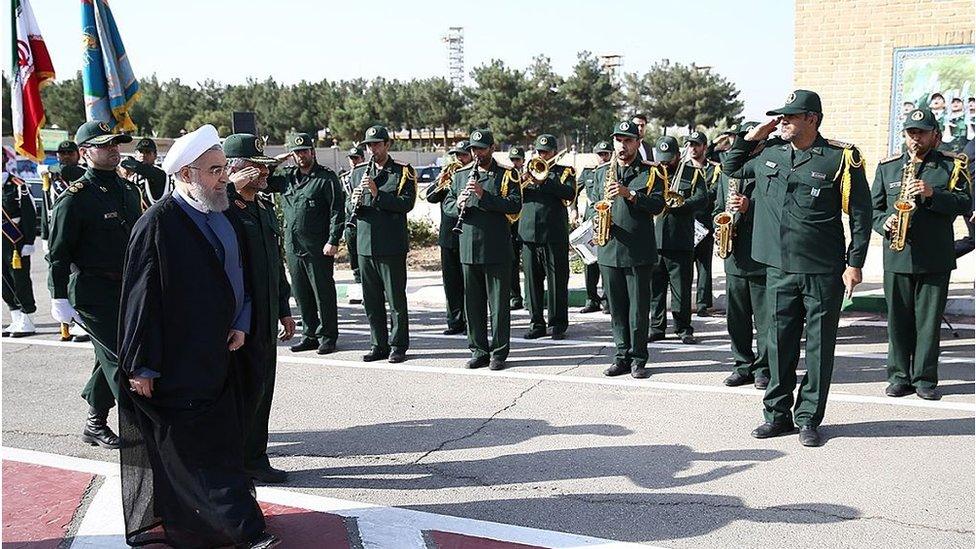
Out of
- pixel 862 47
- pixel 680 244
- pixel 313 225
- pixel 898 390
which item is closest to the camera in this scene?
pixel 898 390

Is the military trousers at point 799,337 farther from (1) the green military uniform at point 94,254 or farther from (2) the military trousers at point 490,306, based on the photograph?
(1) the green military uniform at point 94,254

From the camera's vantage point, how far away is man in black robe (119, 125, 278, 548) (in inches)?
156

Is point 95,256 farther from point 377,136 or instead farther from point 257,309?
point 377,136

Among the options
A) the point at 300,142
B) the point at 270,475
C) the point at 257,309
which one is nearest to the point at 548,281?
the point at 300,142

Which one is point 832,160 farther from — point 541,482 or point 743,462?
point 541,482

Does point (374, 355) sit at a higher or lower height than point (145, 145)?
lower

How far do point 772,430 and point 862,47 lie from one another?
1013cm

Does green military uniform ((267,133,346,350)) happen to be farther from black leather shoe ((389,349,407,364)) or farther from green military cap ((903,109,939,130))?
green military cap ((903,109,939,130))

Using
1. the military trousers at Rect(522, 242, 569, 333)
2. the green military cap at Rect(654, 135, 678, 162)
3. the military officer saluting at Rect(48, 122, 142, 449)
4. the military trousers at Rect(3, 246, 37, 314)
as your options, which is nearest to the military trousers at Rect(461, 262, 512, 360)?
the military trousers at Rect(522, 242, 569, 333)

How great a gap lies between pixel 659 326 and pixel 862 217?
12.1 ft

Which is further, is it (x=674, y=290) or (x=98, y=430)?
(x=674, y=290)

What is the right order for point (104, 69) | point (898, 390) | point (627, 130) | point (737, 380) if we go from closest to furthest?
point (898, 390), point (737, 380), point (627, 130), point (104, 69)

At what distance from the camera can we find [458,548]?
14.1ft

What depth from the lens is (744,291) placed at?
7488mm
